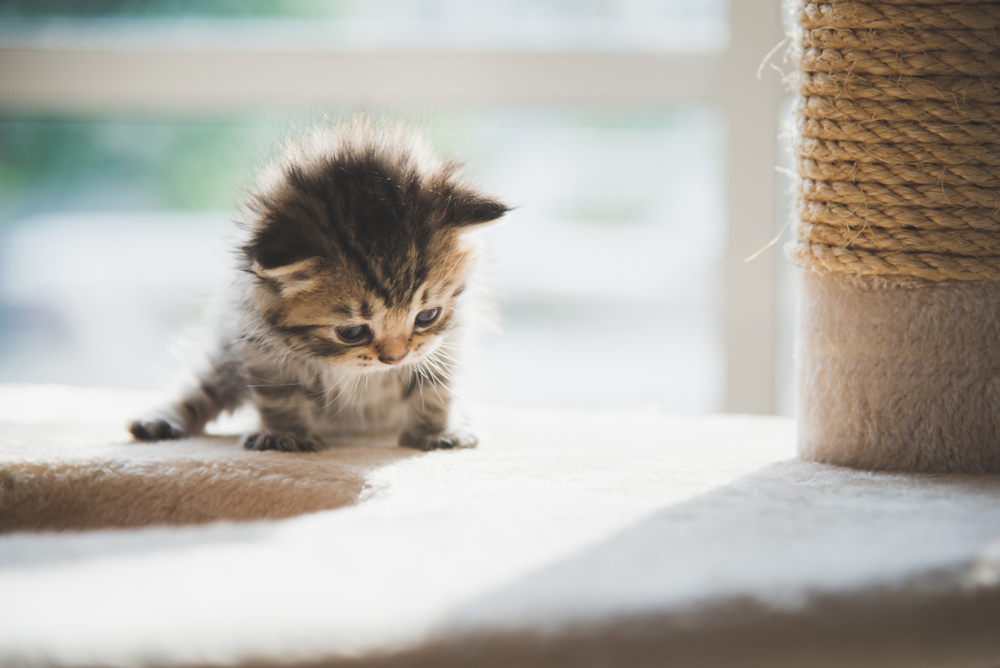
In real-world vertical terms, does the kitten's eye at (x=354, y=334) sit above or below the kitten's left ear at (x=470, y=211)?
below

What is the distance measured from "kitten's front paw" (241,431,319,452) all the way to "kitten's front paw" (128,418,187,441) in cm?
16

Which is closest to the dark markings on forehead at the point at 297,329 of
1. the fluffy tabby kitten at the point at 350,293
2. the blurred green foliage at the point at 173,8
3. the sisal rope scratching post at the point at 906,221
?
the fluffy tabby kitten at the point at 350,293

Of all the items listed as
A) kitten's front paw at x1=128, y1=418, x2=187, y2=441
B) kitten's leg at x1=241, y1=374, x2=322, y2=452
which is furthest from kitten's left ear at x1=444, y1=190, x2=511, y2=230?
kitten's front paw at x1=128, y1=418, x2=187, y2=441

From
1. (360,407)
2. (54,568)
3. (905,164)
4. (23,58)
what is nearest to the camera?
(54,568)

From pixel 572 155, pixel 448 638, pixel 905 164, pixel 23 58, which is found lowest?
pixel 448 638

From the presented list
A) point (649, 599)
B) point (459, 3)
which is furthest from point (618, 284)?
point (649, 599)

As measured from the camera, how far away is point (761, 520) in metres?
0.76

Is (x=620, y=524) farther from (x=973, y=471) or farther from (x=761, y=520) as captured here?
(x=973, y=471)

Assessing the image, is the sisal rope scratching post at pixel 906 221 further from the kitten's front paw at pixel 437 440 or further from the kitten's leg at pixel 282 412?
the kitten's leg at pixel 282 412

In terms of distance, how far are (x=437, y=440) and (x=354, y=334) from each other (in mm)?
241

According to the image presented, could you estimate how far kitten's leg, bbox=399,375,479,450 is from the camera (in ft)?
4.16

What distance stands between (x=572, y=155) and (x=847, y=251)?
1.16 metres

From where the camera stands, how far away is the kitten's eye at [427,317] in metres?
1.22

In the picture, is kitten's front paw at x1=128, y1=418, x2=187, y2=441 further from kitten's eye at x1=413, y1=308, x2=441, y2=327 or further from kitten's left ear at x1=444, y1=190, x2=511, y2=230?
kitten's left ear at x1=444, y1=190, x2=511, y2=230
